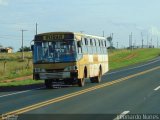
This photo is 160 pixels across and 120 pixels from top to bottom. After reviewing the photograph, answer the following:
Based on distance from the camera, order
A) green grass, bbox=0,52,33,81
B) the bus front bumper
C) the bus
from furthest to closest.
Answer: green grass, bbox=0,52,33,81 → the bus → the bus front bumper

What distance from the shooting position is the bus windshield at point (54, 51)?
90.6ft

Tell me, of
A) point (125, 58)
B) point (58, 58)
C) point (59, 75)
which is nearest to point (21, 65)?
point (125, 58)

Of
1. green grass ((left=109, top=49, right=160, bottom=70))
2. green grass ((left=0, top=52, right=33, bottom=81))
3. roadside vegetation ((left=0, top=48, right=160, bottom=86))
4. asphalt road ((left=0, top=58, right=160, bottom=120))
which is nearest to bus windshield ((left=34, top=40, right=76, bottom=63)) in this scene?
roadside vegetation ((left=0, top=48, right=160, bottom=86))

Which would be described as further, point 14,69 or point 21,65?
point 21,65

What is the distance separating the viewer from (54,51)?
2778 cm

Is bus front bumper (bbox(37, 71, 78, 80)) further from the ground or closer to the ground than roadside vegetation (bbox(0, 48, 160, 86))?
further from the ground

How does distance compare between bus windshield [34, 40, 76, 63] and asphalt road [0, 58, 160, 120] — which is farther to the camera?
bus windshield [34, 40, 76, 63]

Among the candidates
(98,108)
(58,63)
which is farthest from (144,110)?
(58,63)

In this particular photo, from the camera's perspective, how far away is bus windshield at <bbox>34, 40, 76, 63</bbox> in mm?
27625

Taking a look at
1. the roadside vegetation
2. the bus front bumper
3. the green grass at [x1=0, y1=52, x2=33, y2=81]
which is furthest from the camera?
the green grass at [x1=0, y1=52, x2=33, y2=81]

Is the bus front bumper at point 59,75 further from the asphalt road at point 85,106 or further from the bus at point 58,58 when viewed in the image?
the asphalt road at point 85,106

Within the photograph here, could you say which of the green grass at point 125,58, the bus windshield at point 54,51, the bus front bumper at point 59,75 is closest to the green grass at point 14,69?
the green grass at point 125,58

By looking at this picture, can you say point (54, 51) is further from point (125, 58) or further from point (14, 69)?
point (125, 58)

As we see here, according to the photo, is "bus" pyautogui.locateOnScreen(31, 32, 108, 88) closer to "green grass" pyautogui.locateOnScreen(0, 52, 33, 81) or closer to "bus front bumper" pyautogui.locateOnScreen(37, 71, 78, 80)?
"bus front bumper" pyautogui.locateOnScreen(37, 71, 78, 80)
